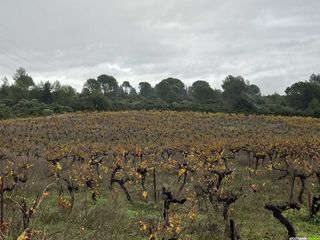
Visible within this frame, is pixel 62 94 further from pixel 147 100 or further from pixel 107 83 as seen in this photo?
→ pixel 107 83

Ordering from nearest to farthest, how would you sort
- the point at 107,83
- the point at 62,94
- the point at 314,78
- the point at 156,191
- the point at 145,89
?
the point at 156,191 < the point at 62,94 < the point at 314,78 < the point at 107,83 < the point at 145,89

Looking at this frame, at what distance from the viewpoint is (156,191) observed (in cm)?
1620

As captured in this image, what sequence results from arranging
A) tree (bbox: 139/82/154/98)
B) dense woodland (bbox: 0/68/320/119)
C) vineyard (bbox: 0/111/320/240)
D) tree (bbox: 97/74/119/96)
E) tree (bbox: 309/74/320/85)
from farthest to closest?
1. tree (bbox: 139/82/154/98)
2. tree (bbox: 97/74/119/96)
3. tree (bbox: 309/74/320/85)
4. dense woodland (bbox: 0/68/320/119)
5. vineyard (bbox: 0/111/320/240)

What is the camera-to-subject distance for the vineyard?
1000 cm

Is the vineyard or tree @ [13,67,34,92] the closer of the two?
the vineyard

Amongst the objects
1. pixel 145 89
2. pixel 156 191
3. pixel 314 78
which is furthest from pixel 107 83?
pixel 156 191

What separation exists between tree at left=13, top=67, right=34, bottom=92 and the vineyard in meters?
41.2

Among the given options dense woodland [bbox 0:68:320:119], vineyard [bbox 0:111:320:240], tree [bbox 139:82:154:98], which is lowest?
vineyard [bbox 0:111:320:240]

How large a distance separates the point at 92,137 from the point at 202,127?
41.0ft

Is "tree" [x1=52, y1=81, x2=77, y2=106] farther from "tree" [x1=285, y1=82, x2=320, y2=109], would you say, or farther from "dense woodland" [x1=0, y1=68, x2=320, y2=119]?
"tree" [x1=285, y1=82, x2=320, y2=109]

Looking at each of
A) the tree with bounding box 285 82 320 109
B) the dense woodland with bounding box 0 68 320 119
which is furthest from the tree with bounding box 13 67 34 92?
the tree with bounding box 285 82 320 109

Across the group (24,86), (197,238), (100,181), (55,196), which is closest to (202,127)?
(100,181)

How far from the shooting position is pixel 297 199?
49.9 ft

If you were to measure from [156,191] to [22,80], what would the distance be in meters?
74.9
